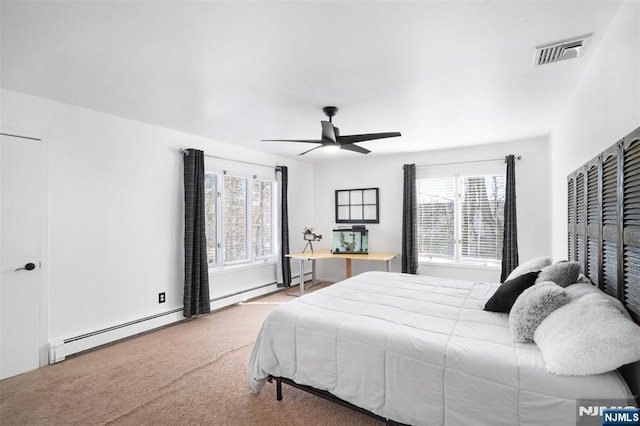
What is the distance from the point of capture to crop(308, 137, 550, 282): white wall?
14.3 ft

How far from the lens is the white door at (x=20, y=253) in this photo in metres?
2.61

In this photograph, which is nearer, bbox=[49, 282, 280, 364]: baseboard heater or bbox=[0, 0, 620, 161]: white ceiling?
bbox=[0, 0, 620, 161]: white ceiling

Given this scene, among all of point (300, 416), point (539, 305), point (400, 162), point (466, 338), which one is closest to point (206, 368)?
point (300, 416)

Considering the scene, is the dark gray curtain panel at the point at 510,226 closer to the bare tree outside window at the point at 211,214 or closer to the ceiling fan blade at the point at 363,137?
the ceiling fan blade at the point at 363,137

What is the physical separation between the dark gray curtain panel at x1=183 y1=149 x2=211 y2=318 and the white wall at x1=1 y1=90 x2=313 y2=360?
0.52 feet

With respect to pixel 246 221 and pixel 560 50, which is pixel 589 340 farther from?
pixel 246 221

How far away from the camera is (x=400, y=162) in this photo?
5.40 m

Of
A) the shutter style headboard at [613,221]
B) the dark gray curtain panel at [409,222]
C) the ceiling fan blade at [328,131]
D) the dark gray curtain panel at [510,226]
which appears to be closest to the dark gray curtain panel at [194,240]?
the ceiling fan blade at [328,131]

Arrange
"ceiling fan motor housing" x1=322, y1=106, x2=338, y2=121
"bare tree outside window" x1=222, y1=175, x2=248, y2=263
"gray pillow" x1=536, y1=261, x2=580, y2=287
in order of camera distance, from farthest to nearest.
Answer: "bare tree outside window" x1=222, y1=175, x2=248, y2=263 < "ceiling fan motor housing" x1=322, y1=106, x2=338, y2=121 < "gray pillow" x1=536, y1=261, x2=580, y2=287

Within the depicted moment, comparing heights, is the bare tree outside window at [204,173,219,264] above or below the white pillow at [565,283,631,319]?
above

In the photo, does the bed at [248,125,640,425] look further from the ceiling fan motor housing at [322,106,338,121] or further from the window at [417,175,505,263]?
the window at [417,175,505,263]

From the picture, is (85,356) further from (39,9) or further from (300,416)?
(39,9)

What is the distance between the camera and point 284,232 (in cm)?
540

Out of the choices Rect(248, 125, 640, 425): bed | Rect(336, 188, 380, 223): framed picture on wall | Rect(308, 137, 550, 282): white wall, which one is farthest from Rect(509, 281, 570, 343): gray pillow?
Rect(336, 188, 380, 223): framed picture on wall
